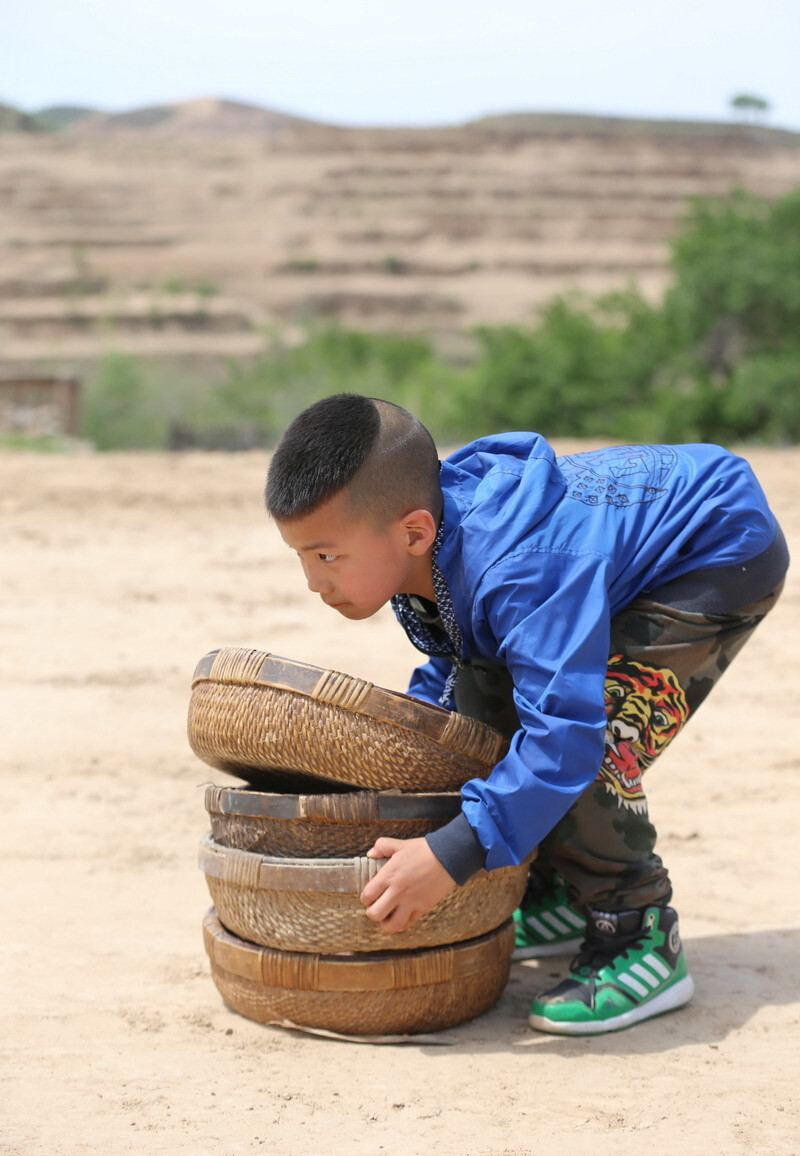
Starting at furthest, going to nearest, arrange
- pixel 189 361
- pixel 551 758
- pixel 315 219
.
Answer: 1. pixel 315 219
2. pixel 189 361
3. pixel 551 758

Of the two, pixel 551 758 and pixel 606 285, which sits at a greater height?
pixel 551 758

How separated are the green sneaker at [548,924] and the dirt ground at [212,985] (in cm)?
4

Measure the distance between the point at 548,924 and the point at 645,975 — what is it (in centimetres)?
44

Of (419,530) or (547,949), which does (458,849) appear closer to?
(419,530)

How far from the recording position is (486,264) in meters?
46.6

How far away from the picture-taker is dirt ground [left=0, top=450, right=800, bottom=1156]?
2.20 meters

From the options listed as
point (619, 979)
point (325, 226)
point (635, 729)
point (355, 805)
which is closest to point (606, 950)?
point (619, 979)

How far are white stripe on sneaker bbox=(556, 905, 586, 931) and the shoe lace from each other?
291 mm

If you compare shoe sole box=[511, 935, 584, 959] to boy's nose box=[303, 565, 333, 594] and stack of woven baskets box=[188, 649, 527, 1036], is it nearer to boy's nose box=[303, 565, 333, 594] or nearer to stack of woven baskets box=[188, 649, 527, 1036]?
stack of woven baskets box=[188, 649, 527, 1036]

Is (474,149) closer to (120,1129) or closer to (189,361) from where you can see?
(189,361)

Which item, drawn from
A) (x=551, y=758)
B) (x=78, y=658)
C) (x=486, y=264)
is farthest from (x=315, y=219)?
(x=551, y=758)

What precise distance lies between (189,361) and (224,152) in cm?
2333

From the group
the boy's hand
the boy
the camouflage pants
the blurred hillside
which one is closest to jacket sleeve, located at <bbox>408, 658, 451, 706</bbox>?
the boy

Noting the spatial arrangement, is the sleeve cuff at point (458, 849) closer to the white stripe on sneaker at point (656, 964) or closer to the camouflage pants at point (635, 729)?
the camouflage pants at point (635, 729)
